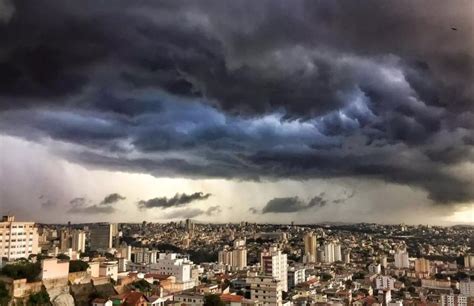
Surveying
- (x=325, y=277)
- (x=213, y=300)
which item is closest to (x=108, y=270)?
(x=213, y=300)

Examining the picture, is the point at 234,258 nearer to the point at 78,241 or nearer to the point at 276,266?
the point at 276,266

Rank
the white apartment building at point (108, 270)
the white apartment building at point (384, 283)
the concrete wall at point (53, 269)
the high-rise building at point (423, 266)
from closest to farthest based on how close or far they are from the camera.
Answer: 1. the concrete wall at point (53, 269)
2. the white apartment building at point (108, 270)
3. the white apartment building at point (384, 283)
4. the high-rise building at point (423, 266)

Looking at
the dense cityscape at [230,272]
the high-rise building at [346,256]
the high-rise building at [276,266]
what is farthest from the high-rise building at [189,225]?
the high-rise building at [276,266]

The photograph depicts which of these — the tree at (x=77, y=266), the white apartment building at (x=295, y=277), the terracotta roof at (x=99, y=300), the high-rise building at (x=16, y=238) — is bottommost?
the white apartment building at (x=295, y=277)

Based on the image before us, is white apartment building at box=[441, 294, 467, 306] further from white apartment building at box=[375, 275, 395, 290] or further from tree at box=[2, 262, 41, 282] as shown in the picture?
tree at box=[2, 262, 41, 282]

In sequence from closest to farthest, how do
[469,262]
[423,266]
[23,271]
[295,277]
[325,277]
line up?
[23,271]
[295,277]
[325,277]
[469,262]
[423,266]

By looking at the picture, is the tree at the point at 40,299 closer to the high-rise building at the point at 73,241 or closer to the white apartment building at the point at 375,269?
the high-rise building at the point at 73,241

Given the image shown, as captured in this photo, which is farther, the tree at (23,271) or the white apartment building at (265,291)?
the white apartment building at (265,291)
